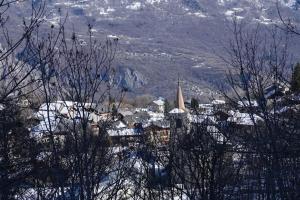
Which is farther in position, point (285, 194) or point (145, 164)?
point (145, 164)

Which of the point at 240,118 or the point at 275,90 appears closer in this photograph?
the point at 275,90

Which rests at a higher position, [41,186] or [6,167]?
[6,167]

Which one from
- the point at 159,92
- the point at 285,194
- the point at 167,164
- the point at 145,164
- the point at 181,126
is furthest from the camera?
the point at 159,92

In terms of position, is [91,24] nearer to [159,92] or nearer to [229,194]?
[229,194]

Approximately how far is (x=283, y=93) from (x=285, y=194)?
8.34 ft

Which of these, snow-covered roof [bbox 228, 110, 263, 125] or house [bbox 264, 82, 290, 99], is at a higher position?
house [bbox 264, 82, 290, 99]

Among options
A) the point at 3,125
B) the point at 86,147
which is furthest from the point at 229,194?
the point at 3,125

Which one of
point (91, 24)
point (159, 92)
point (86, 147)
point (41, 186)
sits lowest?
point (159, 92)

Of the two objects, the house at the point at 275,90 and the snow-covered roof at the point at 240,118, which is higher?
the house at the point at 275,90

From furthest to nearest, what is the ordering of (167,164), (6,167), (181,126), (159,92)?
1. (159,92)
2. (181,126)
3. (167,164)
4. (6,167)

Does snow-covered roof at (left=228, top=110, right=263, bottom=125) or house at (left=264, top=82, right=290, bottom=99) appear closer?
house at (left=264, top=82, right=290, bottom=99)

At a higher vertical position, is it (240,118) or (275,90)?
(275,90)

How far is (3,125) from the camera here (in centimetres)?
609

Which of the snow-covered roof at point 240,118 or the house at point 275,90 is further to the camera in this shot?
the snow-covered roof at point 240,118
